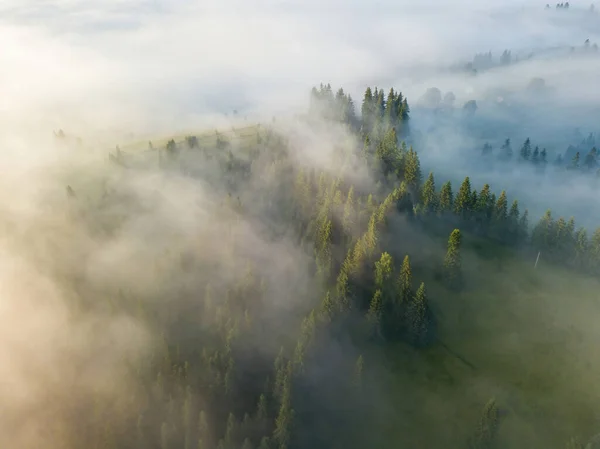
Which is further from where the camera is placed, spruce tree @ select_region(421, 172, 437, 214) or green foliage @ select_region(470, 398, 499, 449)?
spruce tree @ select_region(421, 172, 437, 214)

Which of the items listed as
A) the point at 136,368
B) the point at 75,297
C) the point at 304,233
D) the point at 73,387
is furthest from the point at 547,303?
the point at 75,297

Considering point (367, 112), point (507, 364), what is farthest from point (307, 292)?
point (367, 112)

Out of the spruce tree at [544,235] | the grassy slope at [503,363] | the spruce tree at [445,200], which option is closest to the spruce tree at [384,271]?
the grassy slope at [503,363]

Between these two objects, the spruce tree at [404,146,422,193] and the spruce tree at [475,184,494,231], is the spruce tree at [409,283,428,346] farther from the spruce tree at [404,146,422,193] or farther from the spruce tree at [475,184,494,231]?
the spruce tree at [404,146,422,193]

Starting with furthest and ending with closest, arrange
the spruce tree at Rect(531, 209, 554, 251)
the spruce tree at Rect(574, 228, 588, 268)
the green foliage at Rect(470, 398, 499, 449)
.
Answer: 1. the spruce tree at Rect(531, 209, 554, 251)
2. the spruce tree at Rect(574, 228, 588, 268)
3. the green foliage at Rect(470, 398, 499, 449)

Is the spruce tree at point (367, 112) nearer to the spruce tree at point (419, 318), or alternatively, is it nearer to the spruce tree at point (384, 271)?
the spruce tree at point (384, 271)

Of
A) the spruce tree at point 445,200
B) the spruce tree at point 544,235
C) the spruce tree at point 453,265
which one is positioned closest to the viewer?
the spruce tree at point 453,265

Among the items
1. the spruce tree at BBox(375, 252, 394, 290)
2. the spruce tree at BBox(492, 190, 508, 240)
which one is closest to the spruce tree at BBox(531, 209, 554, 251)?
the spruce tree at BBox(492, 190, 508, 240)

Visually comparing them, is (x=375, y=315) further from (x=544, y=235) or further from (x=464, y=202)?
(x=544, y=235)

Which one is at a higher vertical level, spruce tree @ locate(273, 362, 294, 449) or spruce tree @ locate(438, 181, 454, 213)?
spruce tree @ locate(438, 181, 454, 213)
